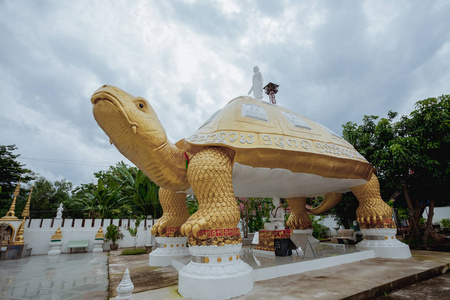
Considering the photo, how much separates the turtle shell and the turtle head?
0.63m

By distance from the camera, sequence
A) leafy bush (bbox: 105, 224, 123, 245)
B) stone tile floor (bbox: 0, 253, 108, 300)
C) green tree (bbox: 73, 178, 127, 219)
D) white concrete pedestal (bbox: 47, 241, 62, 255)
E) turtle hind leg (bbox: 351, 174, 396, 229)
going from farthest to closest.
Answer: green tree (bbox: 73, 178, 127, 219)
leafy bush (bbox: 105, 224, 123, 245)
white concrete pedestal (bbox: 47, 241, 62, 255)
turtle hind leg (bbox: 351, 174, 396, 229)
stone tile floor (bbox: 0, 253, 108, 300)

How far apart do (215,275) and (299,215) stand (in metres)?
5.29

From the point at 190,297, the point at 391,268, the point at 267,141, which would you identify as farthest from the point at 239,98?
the point at 391,268

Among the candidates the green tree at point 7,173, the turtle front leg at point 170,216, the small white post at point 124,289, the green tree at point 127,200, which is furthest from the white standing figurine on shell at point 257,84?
the green tree at point 7,173

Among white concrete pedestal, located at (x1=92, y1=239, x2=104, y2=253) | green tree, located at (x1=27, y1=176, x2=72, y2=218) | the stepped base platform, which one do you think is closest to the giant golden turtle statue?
the stepped base platform

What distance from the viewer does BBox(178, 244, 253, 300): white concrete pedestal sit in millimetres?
2719

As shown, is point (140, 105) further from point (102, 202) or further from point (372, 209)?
point (102, 202)

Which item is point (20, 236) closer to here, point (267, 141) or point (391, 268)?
point (267, 141)

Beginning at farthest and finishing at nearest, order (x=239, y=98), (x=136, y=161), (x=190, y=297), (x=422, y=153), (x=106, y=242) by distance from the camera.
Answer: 1. (x=106, y=242)
2. (x=422, y=153)
3. (x=239, y=98)
4. (x=136, y=161)
5. (x=190, y=297)

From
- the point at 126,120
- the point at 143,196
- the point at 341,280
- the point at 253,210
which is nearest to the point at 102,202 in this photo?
the point at 143,196

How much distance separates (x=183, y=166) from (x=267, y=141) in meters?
1.44

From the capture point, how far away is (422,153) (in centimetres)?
609

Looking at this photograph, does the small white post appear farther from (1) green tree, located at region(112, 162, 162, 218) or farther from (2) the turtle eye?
(1) green tree, located at region(112, 162, 162, 218)

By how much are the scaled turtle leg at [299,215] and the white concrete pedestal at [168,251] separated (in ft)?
12.8
